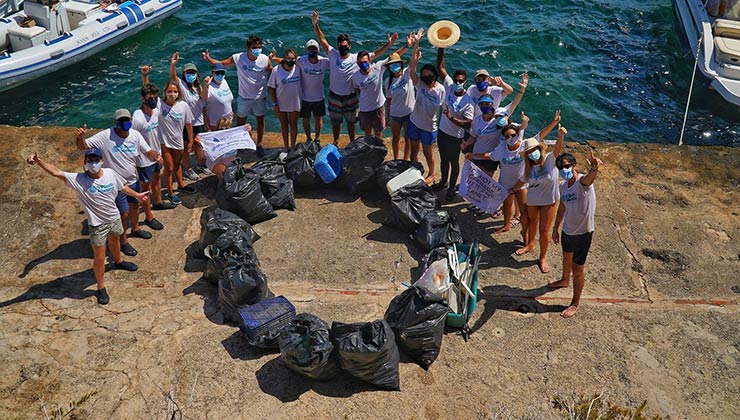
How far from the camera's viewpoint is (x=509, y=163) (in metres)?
7.71

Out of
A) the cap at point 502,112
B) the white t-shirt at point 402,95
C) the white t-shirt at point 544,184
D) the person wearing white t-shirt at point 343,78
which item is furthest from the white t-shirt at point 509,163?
the person wearing white t-shirt at point 343,78

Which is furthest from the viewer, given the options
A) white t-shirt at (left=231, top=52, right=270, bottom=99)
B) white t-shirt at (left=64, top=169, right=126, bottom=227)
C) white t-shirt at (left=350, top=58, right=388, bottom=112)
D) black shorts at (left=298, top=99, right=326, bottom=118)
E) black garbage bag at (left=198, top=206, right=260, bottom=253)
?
black shorts at (left=298, top=99, right=326, bottom=118)

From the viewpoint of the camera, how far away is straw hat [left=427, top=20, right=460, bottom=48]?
868 centimetres

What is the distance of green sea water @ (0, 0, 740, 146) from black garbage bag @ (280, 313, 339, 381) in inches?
305

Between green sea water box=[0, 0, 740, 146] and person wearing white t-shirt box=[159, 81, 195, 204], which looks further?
green sea water box=[0, 0, 740, 146]

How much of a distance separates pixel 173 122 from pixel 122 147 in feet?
3.47

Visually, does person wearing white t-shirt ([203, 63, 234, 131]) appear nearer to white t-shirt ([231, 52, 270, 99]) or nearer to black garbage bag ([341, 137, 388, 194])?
white t-shirt ([231, 52, 270, 99])

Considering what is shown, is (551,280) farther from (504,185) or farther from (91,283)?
(91,283)

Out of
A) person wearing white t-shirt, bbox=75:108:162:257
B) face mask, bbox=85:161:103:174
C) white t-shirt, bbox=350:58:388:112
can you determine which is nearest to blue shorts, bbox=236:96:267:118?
white t-shirt, bbox=350:58:388:112

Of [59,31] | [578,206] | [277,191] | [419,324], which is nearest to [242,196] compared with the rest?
[277,191]

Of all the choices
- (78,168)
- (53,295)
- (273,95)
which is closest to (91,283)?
(53,295)

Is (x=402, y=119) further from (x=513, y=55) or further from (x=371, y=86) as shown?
(x=513, y=55)

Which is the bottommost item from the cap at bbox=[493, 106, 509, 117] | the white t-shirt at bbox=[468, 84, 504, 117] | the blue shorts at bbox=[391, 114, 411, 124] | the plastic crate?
the plastic crate

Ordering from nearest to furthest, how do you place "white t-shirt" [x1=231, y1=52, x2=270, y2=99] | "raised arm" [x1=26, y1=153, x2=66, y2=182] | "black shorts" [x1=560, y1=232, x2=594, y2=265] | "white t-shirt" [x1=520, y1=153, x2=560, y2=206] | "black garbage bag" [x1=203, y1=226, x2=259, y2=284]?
"raised arm" [x1=26, y1=153, x2=66, y2=182] < "black shorts" [x1=560, y1=232, x2=594, y2=265] < "black garbage bag" [x1=203, y1=226, x2=259, y2=284] < "white t-shirt" [x1=520, y1=153, x2=560, y2=206] < "white t-shirt" [x1=231, y1=52, x2=270, y2=99]
